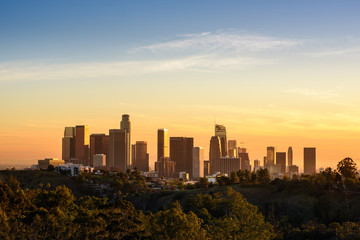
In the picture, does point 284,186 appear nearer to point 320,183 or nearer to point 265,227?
point 320,183

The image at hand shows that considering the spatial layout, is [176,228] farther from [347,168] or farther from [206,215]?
[347,168]

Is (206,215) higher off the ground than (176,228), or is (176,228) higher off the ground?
(176,228)

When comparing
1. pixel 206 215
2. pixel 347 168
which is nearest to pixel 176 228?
pixel 206 215

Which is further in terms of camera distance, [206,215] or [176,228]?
[206,215]

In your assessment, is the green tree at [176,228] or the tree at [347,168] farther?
the tree at [347,168]

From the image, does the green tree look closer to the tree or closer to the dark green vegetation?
the dark green vegetation

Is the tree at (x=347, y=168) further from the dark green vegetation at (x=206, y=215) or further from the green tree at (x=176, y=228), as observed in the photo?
the green tree at (x=176, y=228)

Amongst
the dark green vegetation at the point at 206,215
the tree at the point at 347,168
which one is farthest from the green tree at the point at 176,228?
the tree at the point at 347,168

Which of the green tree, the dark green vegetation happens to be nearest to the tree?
the dark green vegetation
